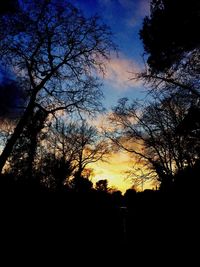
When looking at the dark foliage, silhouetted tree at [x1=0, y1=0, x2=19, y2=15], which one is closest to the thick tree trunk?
silhouetted tree at [x1=0, y1=0, x2=19, y2=15]

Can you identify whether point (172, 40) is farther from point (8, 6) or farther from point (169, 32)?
point (8, 6)

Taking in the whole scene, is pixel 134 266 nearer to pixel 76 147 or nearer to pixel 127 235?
pixel 127 235

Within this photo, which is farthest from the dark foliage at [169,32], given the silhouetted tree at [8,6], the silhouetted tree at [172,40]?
the silhouetted tree at [8,6]

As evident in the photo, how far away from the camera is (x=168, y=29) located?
1083cm

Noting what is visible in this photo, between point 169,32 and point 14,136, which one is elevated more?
point 169,32

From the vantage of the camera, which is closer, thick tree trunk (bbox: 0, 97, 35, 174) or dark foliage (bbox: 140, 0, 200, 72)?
dark foliage (bbox: 140, 0, 200, 72)

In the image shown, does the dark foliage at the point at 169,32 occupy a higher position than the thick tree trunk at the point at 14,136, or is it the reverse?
the dark foliage at the point at 169,32

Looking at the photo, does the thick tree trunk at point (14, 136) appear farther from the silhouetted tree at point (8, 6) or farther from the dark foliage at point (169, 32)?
the dark foliage at point (169, 32)

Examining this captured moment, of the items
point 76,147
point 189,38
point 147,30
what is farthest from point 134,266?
point 76,147

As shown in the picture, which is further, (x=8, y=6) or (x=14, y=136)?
(x=14, y=136)

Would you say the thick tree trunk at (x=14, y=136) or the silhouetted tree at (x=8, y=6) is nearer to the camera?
the silhouetted tree at (x=8, y=6)

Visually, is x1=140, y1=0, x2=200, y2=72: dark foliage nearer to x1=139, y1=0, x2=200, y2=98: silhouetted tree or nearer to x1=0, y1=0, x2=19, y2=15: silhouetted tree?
x1=139, y1=0, x2=200, y2=98: silhouetted tree

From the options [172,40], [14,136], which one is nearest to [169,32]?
[172,40]

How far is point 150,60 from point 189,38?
2269 mm
